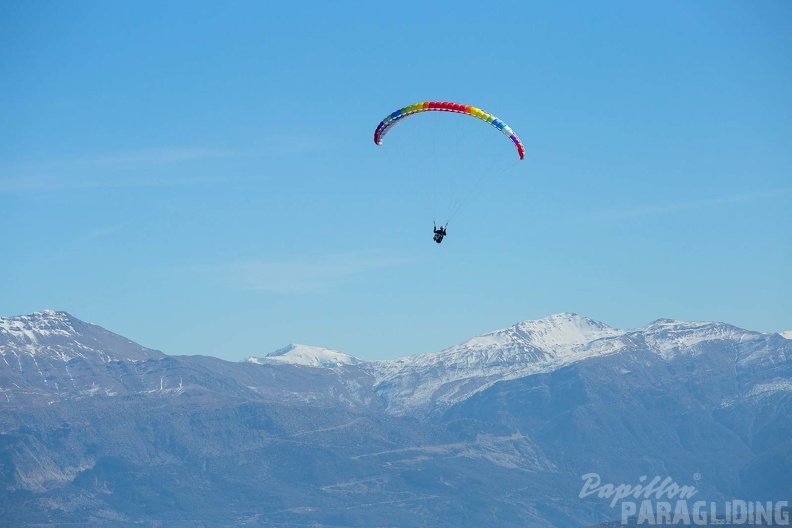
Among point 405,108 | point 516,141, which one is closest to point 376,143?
point 405,108

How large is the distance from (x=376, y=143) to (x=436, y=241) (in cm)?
1721

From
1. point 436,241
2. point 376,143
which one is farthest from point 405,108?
point 436,241

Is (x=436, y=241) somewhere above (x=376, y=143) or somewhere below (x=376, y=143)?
below

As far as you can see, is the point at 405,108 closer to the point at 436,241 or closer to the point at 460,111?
the point at 460,111

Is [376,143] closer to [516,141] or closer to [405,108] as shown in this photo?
[405,108]

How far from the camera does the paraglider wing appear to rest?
593 ft

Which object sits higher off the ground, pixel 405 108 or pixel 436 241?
pixel 405 108

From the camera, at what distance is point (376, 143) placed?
188500mm

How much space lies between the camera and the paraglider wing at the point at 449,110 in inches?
7111

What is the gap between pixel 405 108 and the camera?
605 ft

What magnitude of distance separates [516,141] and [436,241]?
18.8m

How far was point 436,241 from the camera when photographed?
187250 millimetres

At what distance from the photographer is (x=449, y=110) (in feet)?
593

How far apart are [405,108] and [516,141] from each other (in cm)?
1690
